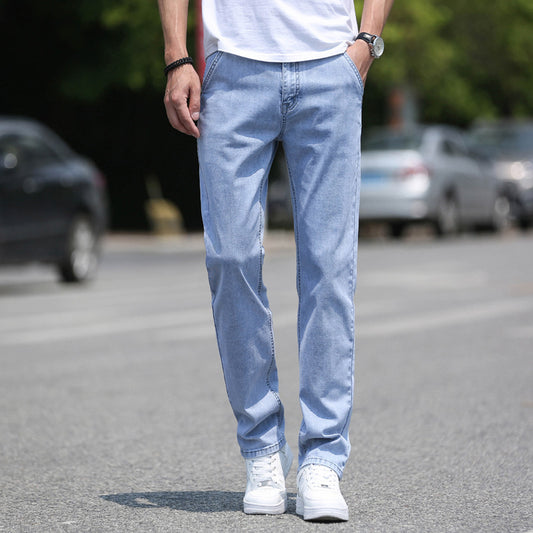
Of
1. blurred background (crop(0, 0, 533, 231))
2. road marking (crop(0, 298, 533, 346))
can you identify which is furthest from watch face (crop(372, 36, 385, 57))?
blurred background (crop(0, 0, 533, 231))

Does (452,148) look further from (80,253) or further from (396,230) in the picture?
(80,253)

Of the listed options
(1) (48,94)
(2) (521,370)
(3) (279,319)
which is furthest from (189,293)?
(1) (48,94)

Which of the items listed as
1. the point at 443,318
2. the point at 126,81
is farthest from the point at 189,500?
the point at 126,81

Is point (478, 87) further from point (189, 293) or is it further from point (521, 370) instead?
point (521, 370)

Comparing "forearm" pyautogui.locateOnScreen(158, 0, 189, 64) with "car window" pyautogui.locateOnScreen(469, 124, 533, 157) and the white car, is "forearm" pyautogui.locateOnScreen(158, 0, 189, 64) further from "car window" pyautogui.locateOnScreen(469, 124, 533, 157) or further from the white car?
"car window" pyautogui.locateOnScreen(469, 124, 533, 157)

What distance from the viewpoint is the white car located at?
19.4m

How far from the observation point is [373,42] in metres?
4.02

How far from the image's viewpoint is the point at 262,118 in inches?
154

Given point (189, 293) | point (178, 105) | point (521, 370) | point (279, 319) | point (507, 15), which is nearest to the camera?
point (178, 105)

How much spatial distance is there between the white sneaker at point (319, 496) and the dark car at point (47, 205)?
8474mm

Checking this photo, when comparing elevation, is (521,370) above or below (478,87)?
above

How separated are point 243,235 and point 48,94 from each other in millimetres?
21060

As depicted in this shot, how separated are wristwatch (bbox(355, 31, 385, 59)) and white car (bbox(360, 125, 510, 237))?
50.0 feet

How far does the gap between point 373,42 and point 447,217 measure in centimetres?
1642
